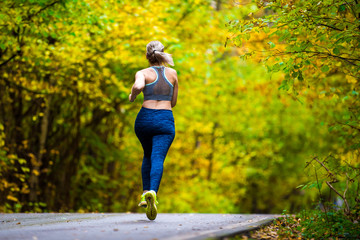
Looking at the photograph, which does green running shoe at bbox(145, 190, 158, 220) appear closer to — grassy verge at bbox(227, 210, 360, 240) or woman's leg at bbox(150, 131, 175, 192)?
woman's leg at bbox(150, 131, 175, 192)

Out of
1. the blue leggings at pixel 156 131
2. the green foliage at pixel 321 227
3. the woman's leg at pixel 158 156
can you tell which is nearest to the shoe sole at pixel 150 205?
the woman's leg at pixel 158 156

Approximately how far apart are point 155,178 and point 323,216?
230 centimetres

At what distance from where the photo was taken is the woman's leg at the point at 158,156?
6.70 metres

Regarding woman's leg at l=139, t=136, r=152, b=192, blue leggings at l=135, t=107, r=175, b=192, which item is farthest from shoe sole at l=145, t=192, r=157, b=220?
woman's leg at l=139, t=136, r=152, b=192

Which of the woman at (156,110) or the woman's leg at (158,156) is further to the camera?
the woman at (156,110)

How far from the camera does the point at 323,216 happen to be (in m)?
6.99

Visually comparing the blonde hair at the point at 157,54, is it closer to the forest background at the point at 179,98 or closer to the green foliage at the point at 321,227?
Answer: the forest background at the point at 179,98

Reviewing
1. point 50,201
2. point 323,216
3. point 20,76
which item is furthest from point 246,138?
point 323,216

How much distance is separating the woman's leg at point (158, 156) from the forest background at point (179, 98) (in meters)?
1.58

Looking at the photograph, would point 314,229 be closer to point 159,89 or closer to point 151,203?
point 151,203

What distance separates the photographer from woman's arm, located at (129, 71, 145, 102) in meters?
6.55

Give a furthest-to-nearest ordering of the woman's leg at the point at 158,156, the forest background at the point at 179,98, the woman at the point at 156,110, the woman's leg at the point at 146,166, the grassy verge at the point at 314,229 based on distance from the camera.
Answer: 1. the forest background at the point at 179,98
2. the woman's leg at the point at 146,166
3. the woman at the point at 156,110
4. the woman's leg at the point at 158,156
5. the grassy verge at the point at 314,229

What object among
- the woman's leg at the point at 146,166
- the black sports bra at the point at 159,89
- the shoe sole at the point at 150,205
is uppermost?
Answer: the black sports bra at the point at 159,89

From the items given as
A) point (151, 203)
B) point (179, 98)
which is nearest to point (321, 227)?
point (151, 203)
